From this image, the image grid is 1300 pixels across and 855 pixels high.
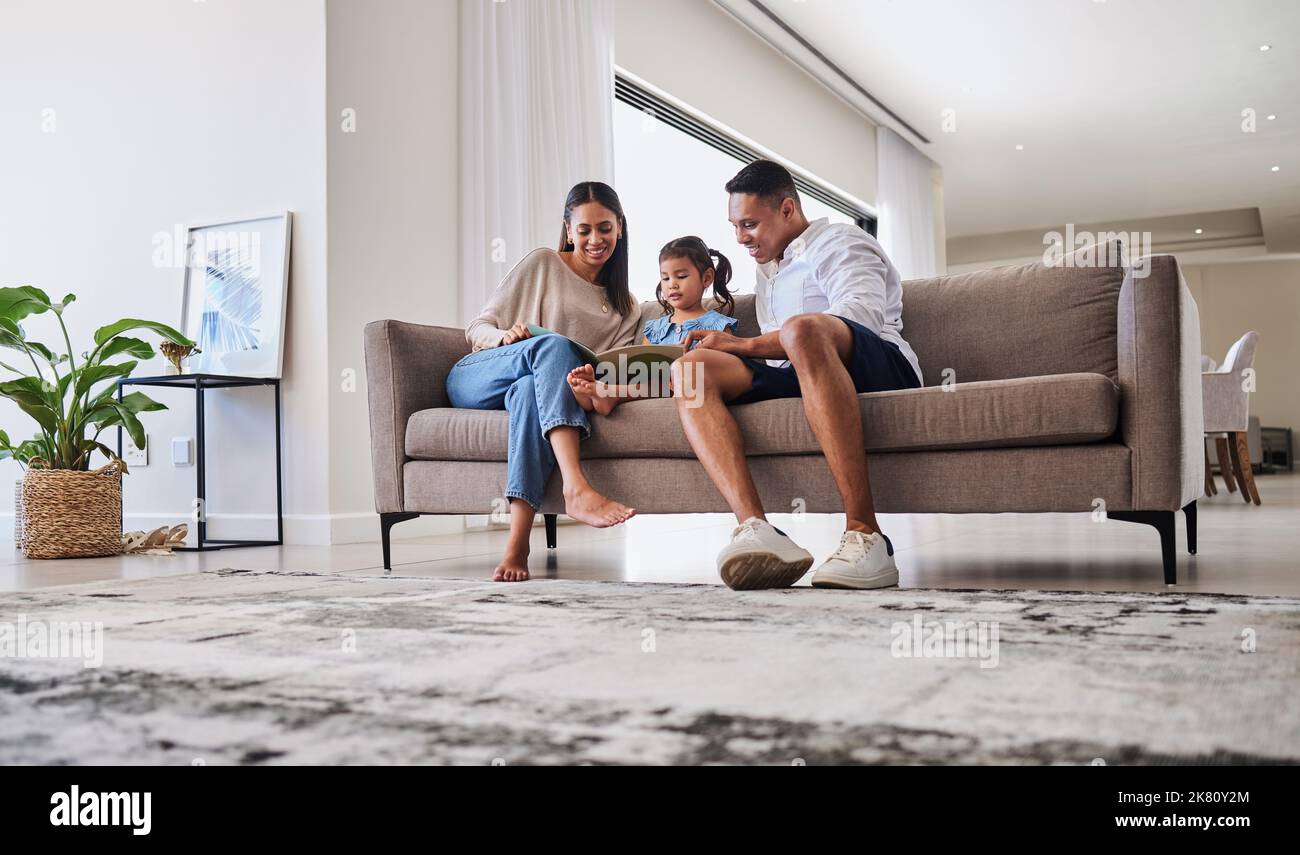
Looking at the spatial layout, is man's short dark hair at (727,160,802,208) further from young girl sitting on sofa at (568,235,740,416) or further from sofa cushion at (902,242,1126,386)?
sofa cushion at (902,242,1126,386)

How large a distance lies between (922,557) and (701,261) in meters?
0.97

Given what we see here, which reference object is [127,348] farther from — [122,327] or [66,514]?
[66,514]

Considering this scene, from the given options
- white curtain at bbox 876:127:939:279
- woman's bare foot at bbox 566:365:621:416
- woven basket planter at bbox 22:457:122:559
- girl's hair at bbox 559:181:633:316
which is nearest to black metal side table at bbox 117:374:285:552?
woven basket planter at bbox 22:457:122:559

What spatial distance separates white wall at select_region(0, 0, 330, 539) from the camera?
3699 millimetres

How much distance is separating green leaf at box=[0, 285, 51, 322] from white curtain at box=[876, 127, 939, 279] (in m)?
6.56

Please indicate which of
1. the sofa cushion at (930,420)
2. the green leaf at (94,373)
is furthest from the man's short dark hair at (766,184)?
the green leaf at (94,373)

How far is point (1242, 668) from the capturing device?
993 mm

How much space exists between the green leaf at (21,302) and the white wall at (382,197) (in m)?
0.90

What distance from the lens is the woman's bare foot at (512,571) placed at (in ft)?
6.98

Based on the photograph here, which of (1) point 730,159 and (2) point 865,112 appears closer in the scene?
(1) point 730,159
